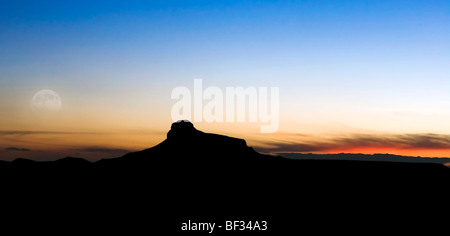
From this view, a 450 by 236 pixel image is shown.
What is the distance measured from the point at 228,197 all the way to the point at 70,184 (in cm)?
3065

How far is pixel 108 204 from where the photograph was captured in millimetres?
62281

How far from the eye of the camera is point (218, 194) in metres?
69.0

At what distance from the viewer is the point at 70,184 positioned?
75.4 meters

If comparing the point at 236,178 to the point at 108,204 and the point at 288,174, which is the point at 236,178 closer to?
the point at 288,174

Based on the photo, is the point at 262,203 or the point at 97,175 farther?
the point at 97,175

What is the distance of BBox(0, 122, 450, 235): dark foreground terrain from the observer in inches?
2163

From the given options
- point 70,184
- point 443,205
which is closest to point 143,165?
point 70,184

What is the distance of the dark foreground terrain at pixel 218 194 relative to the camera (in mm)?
54938
